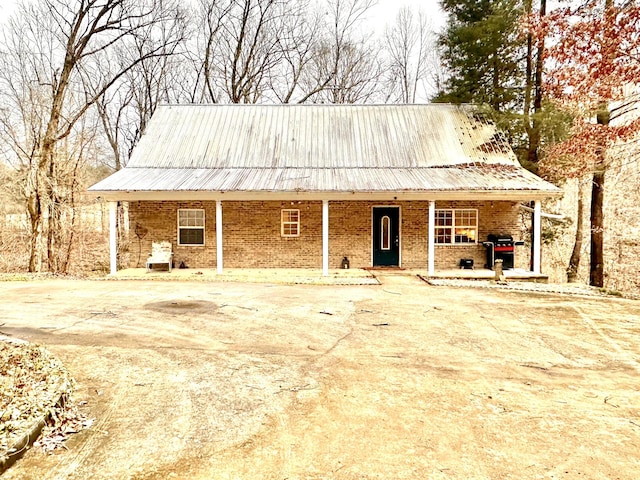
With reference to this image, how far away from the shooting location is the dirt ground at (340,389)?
327 cm

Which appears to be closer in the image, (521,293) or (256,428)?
(256,428)

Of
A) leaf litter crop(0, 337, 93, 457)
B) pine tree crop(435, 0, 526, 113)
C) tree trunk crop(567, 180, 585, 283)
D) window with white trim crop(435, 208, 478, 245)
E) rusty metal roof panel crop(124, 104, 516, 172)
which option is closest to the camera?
leaf litter crop(0, 337, 93, 457)

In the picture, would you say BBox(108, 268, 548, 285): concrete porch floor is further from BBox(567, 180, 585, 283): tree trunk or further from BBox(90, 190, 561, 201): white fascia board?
BBox(567, 180, 585, 283): tree trunk

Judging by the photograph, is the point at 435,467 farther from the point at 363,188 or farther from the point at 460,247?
the point at 460,247

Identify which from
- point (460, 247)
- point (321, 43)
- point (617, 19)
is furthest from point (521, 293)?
point (321, 43)

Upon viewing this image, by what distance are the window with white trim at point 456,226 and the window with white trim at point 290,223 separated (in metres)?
4.77

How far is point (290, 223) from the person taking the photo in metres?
14.7

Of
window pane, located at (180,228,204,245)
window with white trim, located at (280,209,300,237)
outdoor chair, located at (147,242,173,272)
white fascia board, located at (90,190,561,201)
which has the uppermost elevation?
white fascia board, located at (90,190,561,201)

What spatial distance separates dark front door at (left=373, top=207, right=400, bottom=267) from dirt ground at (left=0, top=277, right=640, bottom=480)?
19.3 feet

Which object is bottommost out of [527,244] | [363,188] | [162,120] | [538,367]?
[538,367]

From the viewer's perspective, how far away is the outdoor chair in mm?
13758

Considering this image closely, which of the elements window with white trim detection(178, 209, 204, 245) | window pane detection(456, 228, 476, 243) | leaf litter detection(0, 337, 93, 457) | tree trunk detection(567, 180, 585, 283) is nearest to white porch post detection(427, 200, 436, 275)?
window pane detection(456, 228, 476, 243)

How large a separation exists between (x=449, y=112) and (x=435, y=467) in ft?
54.1

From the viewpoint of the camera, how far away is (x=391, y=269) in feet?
47.1
